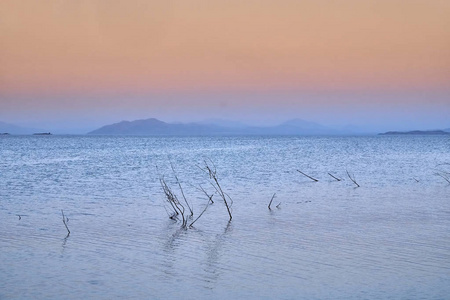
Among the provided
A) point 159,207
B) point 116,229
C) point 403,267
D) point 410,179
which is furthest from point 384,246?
point 410,179

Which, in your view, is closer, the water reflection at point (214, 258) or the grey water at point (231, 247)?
the grey water at point (231, 247)

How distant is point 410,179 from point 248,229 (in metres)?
15.6

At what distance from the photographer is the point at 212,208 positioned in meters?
15.7

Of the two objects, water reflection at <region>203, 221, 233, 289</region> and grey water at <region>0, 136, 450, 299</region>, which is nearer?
grey water at <region>0, 136, 450, 299</region>

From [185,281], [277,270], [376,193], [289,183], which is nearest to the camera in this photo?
[185,281]

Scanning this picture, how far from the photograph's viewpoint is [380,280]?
8.13m

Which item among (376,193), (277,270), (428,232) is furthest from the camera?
(376,193)

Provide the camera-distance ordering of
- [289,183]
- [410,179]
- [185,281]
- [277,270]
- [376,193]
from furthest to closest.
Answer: [410,179] → [289,183] → [376,193] → [277,270] → [185,281]

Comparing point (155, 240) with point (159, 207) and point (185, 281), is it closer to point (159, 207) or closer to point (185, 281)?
point (185, 281)

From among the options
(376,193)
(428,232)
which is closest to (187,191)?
(376,193)

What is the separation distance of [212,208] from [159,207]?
1660mm

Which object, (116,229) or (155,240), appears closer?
(155,240)

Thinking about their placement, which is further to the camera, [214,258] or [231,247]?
[231,247]

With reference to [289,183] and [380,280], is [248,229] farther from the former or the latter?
[289,183]
